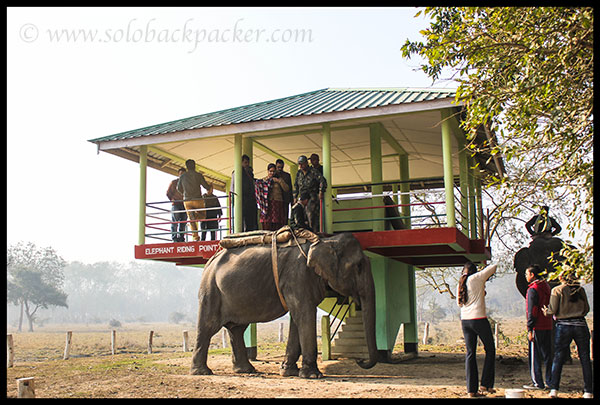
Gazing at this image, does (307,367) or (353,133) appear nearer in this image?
(307,367)

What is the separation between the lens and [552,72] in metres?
8.05

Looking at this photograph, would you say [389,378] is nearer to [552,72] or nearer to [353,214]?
[353,214]

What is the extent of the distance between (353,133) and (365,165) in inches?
149

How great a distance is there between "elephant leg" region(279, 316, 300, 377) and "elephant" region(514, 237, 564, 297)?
4.87 m

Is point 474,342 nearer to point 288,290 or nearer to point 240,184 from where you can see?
point 288,290

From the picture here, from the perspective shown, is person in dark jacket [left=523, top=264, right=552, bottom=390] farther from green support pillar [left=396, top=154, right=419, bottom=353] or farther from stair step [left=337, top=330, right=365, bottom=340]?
green support pillar [left=396, top=154, right=419, bottom=353]

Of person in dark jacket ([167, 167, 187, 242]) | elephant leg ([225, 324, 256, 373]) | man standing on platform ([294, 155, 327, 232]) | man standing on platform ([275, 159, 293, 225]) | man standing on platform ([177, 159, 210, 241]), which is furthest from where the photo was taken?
person in dark jacket ([167, 167, 187, 242])

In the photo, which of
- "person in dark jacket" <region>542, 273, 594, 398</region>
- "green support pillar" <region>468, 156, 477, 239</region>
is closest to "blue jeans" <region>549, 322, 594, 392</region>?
"person in dark jacket" <region>542, 273, 594, 398</region>

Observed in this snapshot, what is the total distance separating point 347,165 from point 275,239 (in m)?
7.33

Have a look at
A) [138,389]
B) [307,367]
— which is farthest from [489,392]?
[138,389]

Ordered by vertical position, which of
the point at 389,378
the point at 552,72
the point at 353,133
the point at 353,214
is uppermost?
the point at 353,133

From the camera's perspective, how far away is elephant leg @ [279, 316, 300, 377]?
11461 millimetres

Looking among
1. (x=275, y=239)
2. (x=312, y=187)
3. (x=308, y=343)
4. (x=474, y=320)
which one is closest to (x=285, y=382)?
(x=308, y=343)
